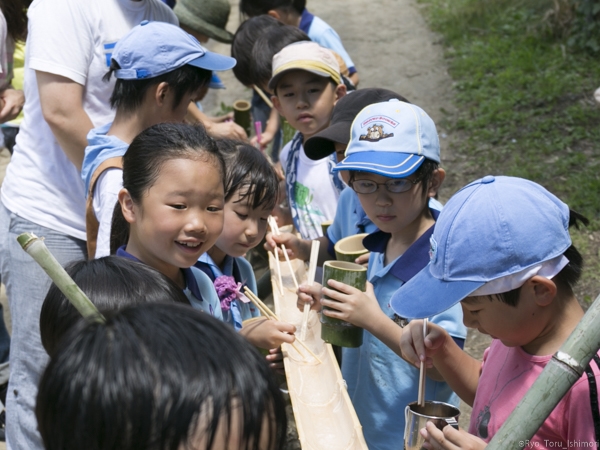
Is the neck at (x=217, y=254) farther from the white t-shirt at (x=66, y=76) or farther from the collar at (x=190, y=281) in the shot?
the white t-shirt at (x=66, y=76)

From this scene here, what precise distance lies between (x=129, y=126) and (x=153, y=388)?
194cm

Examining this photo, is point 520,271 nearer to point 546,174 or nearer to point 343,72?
point 343,72

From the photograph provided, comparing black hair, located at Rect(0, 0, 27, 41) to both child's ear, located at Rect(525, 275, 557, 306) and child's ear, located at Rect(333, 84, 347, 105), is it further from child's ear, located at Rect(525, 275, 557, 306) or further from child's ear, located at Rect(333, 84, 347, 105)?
child's ear, located at Rect(525, 275, 557, 306)

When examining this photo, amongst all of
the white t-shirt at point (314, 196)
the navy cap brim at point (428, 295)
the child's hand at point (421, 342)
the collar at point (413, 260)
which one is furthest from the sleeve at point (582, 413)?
the white t-shirt at point (314, 196)

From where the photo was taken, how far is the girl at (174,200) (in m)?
2.25

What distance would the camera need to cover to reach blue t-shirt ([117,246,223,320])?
2.34 meters

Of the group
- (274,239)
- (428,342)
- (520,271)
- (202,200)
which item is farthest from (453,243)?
(274,239)

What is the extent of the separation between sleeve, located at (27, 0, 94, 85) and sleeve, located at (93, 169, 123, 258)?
0.58 meters

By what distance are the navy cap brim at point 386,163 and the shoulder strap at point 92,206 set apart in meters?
0.81

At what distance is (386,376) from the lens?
257 cm

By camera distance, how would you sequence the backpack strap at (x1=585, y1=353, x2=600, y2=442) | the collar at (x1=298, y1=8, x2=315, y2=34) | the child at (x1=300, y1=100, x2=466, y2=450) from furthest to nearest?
the collar at (x1=298, y1=8, x2=315, y2=34)
the child at (x1=300, y1=100, x2=466, y2=450)
the backpack strap at (x1=585, y1=353, x2=600, y2=442)

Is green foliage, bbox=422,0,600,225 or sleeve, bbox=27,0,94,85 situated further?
green foliage, bbox=422,0,600,225

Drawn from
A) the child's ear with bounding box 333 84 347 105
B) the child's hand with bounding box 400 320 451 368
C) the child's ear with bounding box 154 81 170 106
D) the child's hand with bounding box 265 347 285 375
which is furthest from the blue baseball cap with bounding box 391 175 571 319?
the child's ear with bounding box 333 84 347 105

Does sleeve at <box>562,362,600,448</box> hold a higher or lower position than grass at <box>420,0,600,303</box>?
higher
